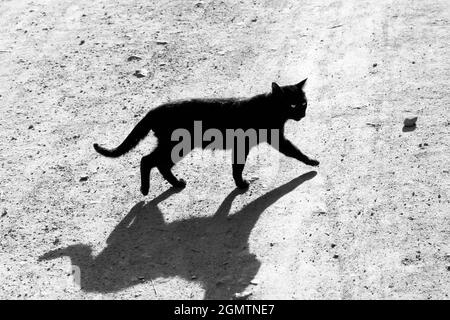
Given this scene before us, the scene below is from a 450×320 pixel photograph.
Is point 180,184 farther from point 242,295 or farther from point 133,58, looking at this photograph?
point 133,58

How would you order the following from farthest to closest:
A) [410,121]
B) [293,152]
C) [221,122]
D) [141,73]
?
[141,73] < [410,121] < [293,152] < [221,122]

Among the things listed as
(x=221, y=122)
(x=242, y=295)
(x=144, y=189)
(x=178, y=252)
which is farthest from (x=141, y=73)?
A: (x=242, y=295)

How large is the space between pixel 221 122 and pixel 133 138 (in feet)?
3.46

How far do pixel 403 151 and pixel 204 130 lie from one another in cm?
248

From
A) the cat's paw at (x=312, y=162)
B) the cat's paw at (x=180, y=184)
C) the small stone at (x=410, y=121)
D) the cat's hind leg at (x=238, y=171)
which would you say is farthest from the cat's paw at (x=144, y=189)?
the small stone at (x=410, y=121)

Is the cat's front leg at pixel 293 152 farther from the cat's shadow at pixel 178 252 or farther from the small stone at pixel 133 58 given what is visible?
the small stone at pixel 133 58

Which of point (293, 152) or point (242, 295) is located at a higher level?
point (293, 152)

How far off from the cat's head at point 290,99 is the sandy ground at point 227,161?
75 cm

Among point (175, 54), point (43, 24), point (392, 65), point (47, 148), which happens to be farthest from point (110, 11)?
point (392, 65)

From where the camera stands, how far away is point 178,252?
7531mm

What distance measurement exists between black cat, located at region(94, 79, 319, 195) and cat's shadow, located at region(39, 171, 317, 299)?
426mm

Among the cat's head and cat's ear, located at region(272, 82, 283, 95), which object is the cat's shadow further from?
cat's ear, located at region(272, 82, 283, 95)

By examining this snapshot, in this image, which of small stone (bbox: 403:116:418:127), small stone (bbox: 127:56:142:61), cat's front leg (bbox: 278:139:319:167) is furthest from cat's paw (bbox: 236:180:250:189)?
small stone (bbox: 127:56:142:61)

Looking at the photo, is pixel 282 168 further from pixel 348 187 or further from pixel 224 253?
pixel 224 253
